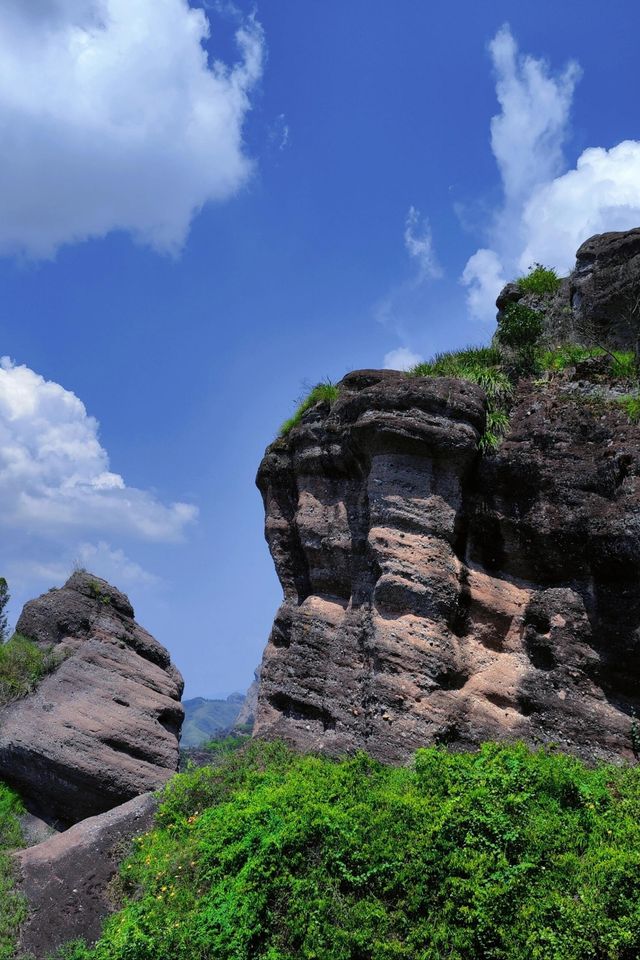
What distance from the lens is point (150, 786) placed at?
14320mm

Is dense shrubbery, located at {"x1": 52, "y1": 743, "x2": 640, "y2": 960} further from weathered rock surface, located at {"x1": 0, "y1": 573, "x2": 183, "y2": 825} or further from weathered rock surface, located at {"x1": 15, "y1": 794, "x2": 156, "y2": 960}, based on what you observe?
weathered rock surface, located at {"x1": 0, "y1": 573, "x2": 183, "y2": 825}

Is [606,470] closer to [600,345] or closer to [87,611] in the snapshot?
[600,345]

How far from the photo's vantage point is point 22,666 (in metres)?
15.4

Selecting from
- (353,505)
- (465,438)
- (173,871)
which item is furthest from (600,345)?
(173,871)

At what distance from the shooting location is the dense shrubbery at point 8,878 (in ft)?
33.6

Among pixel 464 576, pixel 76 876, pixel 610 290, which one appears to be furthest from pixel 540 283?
pixel 76 876

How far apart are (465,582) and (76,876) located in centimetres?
760

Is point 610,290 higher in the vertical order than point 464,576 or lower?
higher

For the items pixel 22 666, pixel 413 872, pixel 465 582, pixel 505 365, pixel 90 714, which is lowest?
pixel 413 872

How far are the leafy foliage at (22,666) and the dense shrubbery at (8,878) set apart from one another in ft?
5.78

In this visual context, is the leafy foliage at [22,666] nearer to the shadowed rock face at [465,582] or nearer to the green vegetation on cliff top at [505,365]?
the shadowed rock face at [465,582]

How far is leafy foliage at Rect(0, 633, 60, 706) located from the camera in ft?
48.8

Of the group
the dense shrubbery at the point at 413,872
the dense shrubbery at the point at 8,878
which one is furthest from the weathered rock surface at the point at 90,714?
the dense shrubbery at the point at 413,872

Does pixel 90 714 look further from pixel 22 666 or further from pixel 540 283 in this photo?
pixel 540 283
